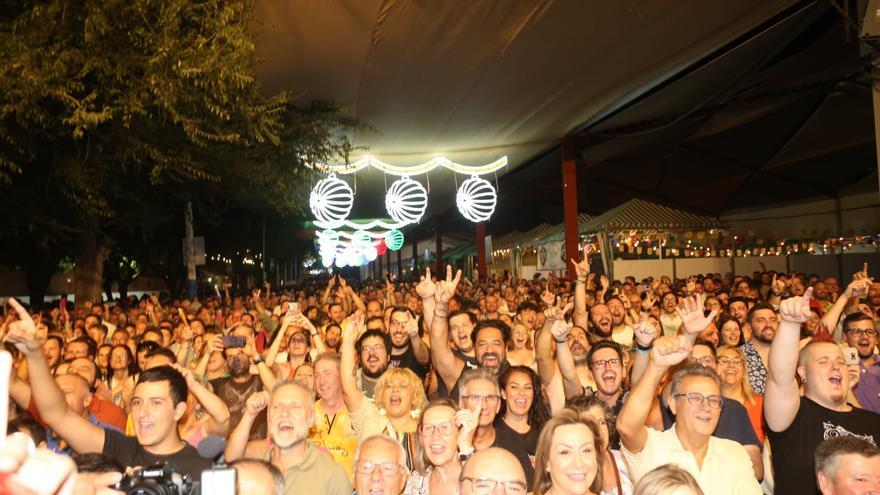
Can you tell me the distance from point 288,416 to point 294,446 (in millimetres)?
168

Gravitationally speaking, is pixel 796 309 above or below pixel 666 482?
above

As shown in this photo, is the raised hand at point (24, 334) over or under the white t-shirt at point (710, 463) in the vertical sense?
over

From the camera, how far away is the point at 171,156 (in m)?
11.6

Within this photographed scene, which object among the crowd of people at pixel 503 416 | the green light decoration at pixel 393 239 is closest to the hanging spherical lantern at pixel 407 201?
the crowd of people at pixel 503 416

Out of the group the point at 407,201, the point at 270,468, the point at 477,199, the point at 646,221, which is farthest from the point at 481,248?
the point at 270,468

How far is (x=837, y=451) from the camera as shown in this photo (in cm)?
355

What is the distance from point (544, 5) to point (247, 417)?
21.3 ft

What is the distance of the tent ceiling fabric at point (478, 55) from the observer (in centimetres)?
912

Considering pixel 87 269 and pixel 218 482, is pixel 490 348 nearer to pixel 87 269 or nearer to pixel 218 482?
pixel 218 482

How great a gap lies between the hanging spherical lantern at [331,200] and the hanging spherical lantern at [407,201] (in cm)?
81

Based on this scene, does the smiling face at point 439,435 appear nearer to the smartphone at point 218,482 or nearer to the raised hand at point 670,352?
the raised hand at point 670,352

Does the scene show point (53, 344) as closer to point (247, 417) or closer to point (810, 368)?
point (247, 417)

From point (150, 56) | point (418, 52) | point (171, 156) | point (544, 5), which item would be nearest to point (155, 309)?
point (171, 156)

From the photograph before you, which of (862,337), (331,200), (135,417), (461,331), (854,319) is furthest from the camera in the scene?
(331,200)
